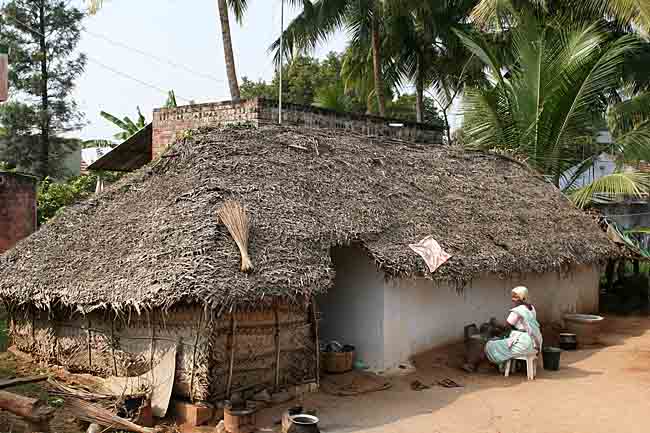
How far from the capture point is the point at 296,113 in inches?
505

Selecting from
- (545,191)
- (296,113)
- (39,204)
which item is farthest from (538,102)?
(39,204)

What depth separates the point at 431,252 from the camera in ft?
30.4

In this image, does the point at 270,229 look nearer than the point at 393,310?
Yes

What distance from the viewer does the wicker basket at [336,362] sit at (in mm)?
8914

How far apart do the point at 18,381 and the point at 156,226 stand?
2.26 metres

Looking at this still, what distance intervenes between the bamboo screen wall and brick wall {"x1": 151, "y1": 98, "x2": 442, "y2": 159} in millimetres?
5075

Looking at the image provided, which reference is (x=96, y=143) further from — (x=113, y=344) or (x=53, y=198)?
(x=113, y=344)

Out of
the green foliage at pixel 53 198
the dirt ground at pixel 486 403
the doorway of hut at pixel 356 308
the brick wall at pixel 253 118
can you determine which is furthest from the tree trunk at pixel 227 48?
the dirt ground at pixel 486 403

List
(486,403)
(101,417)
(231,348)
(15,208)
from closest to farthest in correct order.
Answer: (101,417)
(231,348)
(486,403)
(15,208)

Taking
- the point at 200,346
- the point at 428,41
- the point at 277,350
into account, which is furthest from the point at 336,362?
the point at 428,41

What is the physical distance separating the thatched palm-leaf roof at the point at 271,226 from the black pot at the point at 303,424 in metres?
1.28

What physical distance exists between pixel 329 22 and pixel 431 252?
12115 millimetres

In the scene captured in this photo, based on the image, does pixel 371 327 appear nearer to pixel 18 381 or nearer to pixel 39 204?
pixel 18 381

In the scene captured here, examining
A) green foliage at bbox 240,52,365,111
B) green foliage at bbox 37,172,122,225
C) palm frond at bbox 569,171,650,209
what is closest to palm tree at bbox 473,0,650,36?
palm frond at bbox 569,171,650,209
